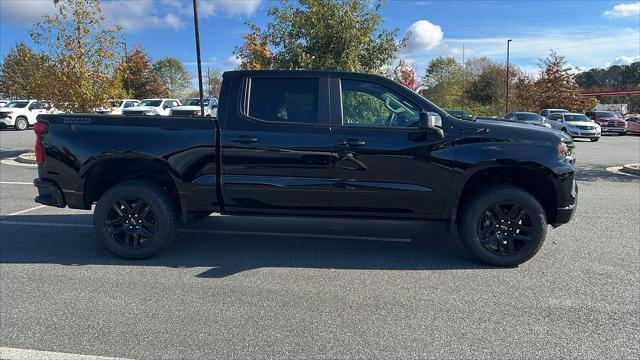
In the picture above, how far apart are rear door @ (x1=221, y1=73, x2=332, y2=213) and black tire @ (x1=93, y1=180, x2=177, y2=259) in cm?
69

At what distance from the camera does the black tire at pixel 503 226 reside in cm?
464

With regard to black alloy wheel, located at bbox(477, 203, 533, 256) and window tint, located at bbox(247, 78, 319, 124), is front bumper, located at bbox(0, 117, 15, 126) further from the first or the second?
black alloy wheel, located at bbox(477, 203, 533, 256)

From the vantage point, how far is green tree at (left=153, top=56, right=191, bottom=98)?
60.4 metres

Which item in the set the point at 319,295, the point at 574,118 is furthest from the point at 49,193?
the point at 574,118

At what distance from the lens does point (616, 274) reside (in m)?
4.52

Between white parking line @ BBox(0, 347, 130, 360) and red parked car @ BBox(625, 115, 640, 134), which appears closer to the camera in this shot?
white parking line @ BBox(0, 347, 130, 360)

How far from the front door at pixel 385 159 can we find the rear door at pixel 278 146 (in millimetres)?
156

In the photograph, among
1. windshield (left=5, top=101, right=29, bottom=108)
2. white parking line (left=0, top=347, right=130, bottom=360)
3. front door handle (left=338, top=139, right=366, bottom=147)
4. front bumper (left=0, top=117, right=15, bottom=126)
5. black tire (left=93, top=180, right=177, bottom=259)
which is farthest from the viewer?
windshield (left=5, top=101, right=29, bottom=108)

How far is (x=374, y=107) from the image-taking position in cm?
483

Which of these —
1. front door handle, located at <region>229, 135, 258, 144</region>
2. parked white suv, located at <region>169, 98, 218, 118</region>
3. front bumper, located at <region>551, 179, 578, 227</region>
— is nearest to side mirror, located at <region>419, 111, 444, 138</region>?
front bumper, located at <region>551, 179, 578, 227</region>

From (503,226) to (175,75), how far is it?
6232 centimetres

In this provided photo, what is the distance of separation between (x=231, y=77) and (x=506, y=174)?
308cm

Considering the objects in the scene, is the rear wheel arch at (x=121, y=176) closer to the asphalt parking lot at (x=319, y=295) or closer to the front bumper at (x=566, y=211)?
the asphalt parking lot at (x=319, y=295)

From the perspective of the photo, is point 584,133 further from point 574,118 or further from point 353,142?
point 353,142
